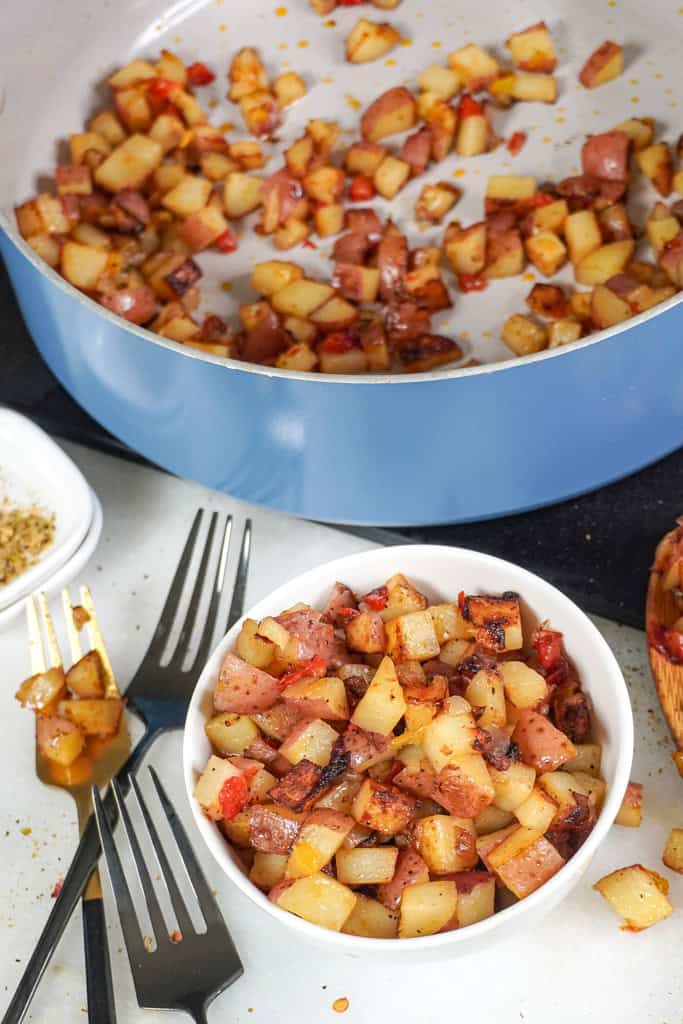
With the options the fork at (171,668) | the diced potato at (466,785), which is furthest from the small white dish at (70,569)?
the diced potato at (466,785)

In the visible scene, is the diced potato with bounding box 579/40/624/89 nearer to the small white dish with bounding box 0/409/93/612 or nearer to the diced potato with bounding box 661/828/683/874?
the small white dish with bounding box 0/409/93/612

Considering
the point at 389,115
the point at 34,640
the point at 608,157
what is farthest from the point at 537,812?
the point at 389,115

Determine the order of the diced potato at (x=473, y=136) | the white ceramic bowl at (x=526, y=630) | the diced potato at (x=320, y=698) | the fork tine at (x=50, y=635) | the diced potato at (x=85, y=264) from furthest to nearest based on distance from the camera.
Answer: the diced potato at (x=473, y=136) → the diced potato at (x=85, y=264) → the fork tine at (x=50, y=635) → the diced potato at (x=320, y=698) → the white ceramic bowl at (x=526, y=630)

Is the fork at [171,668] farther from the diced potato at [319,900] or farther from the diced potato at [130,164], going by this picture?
the diced potato at [130,164]

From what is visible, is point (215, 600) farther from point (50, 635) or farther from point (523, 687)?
point (523, 687)

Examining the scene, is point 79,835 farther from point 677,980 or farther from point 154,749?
point 677,980

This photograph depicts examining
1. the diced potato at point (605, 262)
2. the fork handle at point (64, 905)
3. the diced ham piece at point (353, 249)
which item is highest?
the diced ham piece at point (353, 249)
